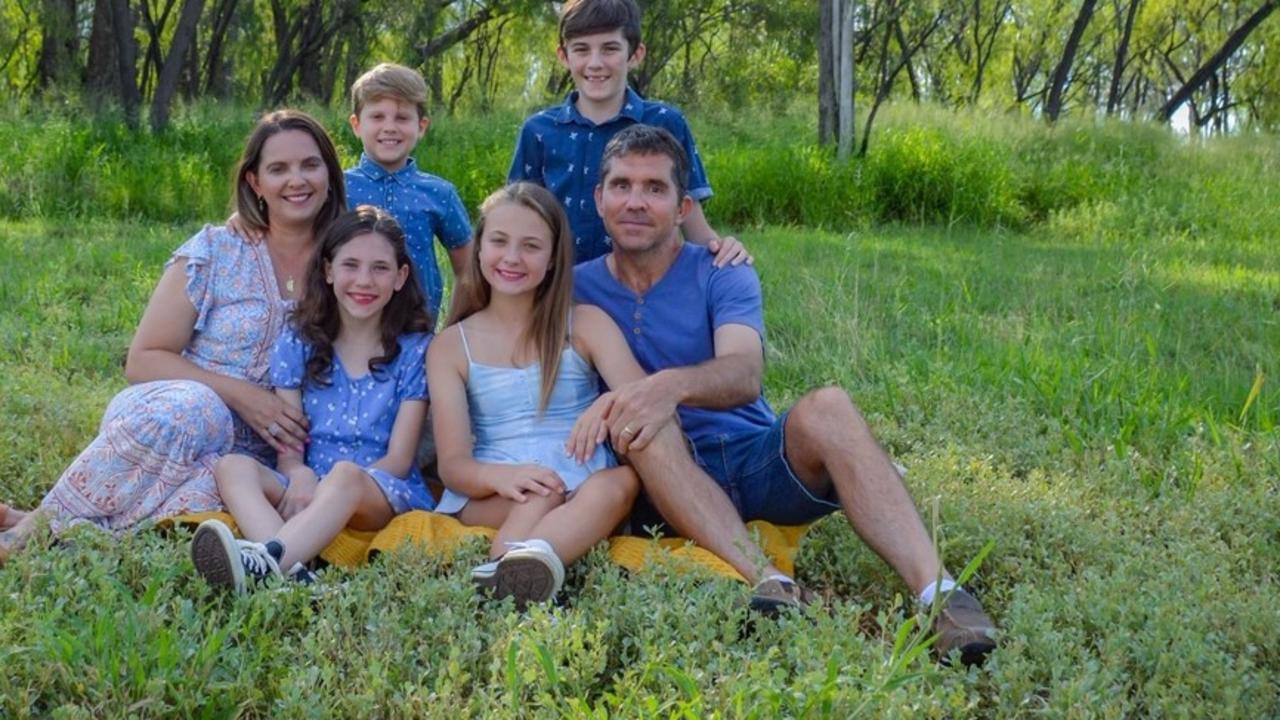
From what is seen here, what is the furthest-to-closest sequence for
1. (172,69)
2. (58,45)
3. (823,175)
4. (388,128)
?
(58,45)
(172,69)
(823,175)
(388,128)

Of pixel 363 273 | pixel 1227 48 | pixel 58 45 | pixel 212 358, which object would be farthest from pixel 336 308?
pixel 1227 48

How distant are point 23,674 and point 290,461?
1298 millimetres

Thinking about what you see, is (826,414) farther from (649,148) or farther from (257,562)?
(257,562)

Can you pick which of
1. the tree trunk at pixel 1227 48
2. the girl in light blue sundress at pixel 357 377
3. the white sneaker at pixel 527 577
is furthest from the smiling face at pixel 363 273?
the tree trunk at pixel 1227 48

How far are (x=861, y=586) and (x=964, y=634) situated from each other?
0.67 m

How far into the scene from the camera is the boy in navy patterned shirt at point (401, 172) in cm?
467

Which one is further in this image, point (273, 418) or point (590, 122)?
point (590, 122)

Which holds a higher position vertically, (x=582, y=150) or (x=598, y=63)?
(x=598, y=63)

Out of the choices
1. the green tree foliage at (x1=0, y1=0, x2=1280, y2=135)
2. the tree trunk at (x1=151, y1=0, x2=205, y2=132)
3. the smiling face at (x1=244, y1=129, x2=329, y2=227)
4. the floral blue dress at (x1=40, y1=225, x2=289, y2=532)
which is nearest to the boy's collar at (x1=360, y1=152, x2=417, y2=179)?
the smiling face at (x1=244, y1=129, x2=329, y2=227)

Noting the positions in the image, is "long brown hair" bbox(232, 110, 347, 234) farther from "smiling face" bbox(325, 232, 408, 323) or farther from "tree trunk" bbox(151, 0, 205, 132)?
"tree trunk" bbox(151, 0, 205, 132)

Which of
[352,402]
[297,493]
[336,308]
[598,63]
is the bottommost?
[297,493]

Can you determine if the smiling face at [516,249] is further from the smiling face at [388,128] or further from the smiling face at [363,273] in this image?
the smiling face at [388,128]

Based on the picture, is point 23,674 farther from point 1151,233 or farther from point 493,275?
point 1151,233

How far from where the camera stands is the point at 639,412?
144 inches
